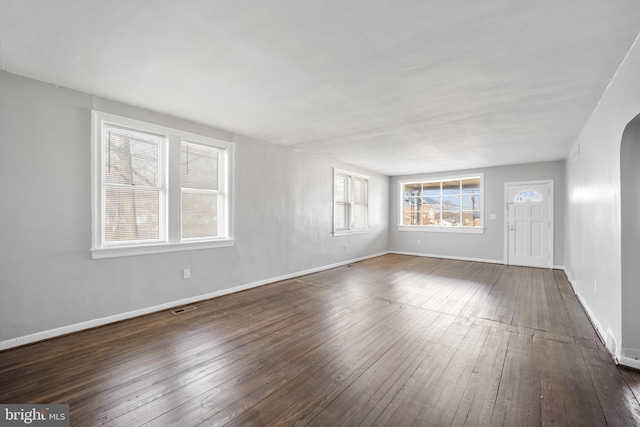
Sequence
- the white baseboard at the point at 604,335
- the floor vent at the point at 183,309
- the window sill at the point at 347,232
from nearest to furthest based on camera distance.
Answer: the white baseboard at the point at 604,335, the floor vent at the point at 183,309, the window sill at the point at 347,232

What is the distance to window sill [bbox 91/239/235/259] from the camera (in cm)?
313

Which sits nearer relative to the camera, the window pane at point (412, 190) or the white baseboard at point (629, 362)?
the white baseboard at point (629, 362)

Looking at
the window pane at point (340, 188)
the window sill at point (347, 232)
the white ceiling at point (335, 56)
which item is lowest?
the window sill at point (347, 232)

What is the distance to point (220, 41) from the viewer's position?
210 cm

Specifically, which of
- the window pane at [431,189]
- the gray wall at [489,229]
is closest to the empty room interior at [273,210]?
the gray wall at [489,229]

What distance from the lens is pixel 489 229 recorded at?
23.8 ft

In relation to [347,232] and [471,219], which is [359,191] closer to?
[347,232]

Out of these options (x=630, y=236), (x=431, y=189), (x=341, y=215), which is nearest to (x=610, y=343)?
(x=630, y=236)

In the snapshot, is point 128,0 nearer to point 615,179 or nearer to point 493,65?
point 493,65

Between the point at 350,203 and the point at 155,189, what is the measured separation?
4.64 meters

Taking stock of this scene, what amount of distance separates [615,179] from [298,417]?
3176 millimetres

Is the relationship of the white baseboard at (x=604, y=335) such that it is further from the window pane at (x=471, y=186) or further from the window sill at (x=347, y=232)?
the window sill at (x=347, y=232)

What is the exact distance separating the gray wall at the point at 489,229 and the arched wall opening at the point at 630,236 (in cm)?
485

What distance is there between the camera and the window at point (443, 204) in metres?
7.57
